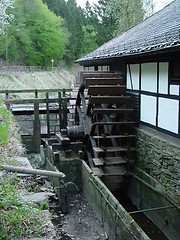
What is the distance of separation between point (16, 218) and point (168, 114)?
14.0 feet

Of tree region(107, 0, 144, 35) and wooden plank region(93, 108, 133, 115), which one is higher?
tree region(107, 0, 144, 35)

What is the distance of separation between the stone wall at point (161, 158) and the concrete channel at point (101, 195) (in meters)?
0.56

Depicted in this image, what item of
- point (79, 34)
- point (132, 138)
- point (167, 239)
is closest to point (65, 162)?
point (132, 138)

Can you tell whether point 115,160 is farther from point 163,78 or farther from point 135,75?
point 163,78

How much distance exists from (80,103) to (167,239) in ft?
17.6

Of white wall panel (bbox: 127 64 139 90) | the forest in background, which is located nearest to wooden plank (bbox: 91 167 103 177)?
white wall panel (bbox: 127 64 139 90)

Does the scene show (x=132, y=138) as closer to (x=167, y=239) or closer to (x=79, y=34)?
(x=167, y=239)

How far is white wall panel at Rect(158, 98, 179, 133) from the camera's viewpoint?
593cm

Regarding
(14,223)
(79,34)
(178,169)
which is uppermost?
(79,34)

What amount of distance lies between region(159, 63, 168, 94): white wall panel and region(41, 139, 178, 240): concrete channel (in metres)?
2.32

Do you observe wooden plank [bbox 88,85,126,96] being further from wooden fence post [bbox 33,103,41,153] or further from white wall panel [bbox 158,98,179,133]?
wooden fence post [bbox 33,103,41,153]

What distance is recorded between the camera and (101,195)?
623 centimetres

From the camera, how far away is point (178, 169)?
577cm

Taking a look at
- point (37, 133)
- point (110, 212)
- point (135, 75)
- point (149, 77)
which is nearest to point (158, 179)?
point (110, 212)
